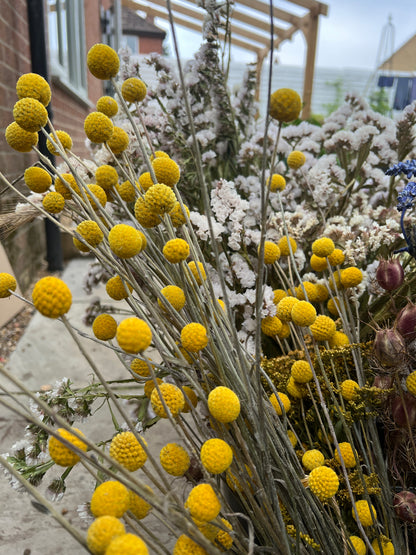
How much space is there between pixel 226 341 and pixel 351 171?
786 millimetres

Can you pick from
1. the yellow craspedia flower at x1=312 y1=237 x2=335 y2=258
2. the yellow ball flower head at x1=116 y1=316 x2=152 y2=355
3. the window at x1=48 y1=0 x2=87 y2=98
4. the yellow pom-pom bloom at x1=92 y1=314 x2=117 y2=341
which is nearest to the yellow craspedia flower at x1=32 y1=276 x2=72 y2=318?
the yellow ball flower head at x1=116 y1=316 x2=152 y2=355

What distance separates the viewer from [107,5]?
6.11 meters

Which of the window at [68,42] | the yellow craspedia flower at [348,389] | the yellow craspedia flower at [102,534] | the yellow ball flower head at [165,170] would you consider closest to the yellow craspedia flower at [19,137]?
the yellow ball flower head at [165,170]

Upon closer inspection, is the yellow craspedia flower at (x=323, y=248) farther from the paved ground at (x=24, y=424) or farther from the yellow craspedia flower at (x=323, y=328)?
the paved ground at (x=24, y=424)

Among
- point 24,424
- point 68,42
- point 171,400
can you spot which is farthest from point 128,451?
point 68,42

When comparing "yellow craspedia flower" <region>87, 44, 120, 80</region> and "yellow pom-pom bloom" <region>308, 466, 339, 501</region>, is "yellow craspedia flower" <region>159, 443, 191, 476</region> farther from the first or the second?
"yellow craspedia flower" <region>87, 44, 120, 80</region>

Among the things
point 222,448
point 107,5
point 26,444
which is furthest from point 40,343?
point 107,5

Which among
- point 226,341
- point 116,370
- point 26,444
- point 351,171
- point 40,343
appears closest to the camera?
point 226,341

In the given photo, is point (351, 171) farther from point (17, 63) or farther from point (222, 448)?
point (17, 63)

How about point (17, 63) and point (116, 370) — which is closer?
point (116, 370)

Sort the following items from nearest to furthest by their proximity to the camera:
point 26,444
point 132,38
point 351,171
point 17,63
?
point 26,444
point 351,171
point 17,63
point 132,38

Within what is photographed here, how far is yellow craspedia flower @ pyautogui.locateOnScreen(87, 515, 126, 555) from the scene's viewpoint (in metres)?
0.25

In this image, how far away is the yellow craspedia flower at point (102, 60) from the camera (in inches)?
17.1

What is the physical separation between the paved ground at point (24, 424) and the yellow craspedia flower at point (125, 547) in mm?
340
